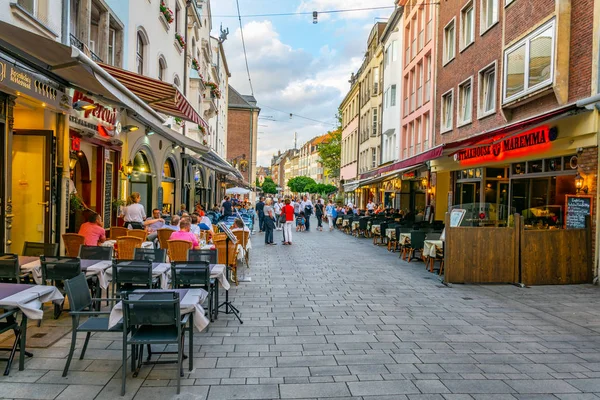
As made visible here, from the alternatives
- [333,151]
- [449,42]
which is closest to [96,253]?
[449,42]

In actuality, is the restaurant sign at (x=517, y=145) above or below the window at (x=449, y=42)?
below

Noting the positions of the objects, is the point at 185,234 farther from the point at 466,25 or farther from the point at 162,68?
the point at 466,25

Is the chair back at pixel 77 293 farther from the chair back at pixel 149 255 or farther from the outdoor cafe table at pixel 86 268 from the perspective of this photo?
the chair back at pixel 149 255

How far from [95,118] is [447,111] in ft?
48.6

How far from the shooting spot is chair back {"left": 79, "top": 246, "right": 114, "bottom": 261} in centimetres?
710

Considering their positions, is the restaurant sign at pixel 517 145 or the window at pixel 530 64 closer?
the restaurant sign at pixel 517 145

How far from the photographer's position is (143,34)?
585 inches

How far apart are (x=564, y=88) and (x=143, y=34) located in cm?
1205

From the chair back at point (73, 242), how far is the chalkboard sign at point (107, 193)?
4368 mm

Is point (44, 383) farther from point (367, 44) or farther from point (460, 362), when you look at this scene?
point (367, 44)

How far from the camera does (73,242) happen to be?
7.91 metres

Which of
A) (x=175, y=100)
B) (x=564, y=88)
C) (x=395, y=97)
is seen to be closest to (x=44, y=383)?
(x=175, y=100)

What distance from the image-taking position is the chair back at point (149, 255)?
6914 millimetres

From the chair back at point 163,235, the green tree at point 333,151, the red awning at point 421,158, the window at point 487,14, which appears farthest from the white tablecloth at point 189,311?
the green tree at point 333,151
